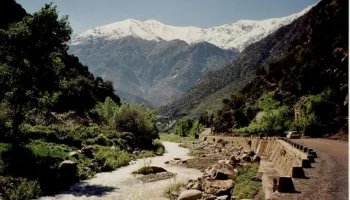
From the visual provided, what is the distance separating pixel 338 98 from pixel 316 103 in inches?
186

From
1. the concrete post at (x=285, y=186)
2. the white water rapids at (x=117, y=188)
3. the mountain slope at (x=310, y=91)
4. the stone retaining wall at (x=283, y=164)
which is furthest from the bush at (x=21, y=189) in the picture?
the mountain slope at (x=310, y=91)

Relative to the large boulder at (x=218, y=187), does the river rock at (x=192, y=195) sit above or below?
below

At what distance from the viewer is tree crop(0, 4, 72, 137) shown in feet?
124

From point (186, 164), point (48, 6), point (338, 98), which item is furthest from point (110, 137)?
point (338, 98)

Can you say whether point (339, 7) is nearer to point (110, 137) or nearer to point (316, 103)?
point (316, 103)

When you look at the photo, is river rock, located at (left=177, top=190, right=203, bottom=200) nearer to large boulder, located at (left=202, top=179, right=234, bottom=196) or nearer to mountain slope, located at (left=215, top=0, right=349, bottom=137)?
large boulder, located at (left=202, top=179, right=234, bottom=196)

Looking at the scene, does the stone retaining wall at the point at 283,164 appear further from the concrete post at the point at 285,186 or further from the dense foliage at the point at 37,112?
the dense foliage at the point at 37,112

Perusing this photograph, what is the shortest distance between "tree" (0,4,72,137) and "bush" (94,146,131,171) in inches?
357

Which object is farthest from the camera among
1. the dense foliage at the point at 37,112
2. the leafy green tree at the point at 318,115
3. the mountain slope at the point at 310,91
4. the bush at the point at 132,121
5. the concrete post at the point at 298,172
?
the bush at the point at 132,121

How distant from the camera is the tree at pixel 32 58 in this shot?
1485 inches

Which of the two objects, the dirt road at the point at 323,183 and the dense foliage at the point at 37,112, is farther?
the dense foliage at the point at 37,112

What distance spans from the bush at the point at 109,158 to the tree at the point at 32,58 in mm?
9057

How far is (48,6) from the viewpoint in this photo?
128 ft

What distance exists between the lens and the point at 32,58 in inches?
1505
